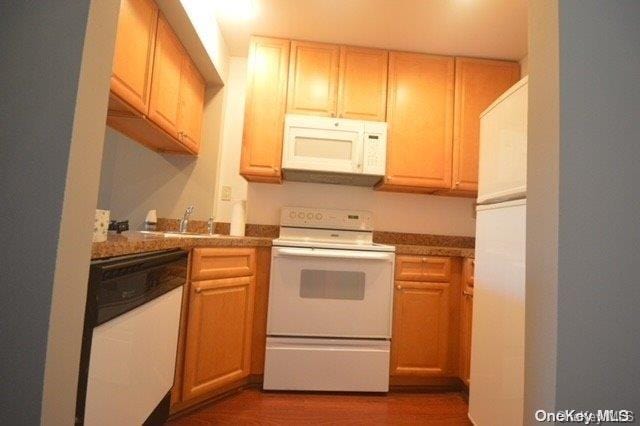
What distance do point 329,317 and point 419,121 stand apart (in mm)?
1535

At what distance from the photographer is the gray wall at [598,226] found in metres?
0.62

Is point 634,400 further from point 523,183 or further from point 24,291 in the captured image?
point 24,291

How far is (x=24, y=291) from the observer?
1.86 ft

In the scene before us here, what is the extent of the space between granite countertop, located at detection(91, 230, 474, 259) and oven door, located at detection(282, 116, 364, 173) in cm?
59

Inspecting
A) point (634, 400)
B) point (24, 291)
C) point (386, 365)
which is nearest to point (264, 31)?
point (24, 291)

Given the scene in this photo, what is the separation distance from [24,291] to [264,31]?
2.20 m

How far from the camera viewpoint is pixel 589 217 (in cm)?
63

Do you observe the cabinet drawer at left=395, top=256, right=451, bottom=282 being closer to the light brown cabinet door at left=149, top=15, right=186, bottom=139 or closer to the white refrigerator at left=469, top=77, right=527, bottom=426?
the white refrigerator at left=469, top=77, right=527, bottom=426

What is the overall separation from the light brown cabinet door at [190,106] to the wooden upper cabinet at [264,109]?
0.37m

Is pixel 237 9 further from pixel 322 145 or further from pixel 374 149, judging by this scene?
pixel 374 149

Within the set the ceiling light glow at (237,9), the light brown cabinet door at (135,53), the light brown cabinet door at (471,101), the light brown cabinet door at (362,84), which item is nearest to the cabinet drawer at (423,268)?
the light brown cabinet door at (471,101)

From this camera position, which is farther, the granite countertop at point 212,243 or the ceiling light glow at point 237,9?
the ceiling light glow at point 237,9

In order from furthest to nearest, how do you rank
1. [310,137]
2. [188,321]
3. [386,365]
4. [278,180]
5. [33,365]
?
[278,180]
[310,137]
[386,365]
[188,321]
[33,365]

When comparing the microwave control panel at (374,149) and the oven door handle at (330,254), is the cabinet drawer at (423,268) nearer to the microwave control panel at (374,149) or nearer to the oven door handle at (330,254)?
the oven door handle at (330,254)
